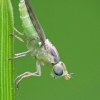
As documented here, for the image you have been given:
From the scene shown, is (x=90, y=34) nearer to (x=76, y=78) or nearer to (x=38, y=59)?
(x=76, y=78)

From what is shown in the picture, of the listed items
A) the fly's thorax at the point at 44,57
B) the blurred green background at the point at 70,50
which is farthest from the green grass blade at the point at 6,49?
the blurred green background at the point at 70,50

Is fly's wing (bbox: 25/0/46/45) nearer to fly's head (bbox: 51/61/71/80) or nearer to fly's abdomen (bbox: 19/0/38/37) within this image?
fly's abdomen (bbox: 19/0/38/37)

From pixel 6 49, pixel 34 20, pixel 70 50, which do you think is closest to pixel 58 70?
pixel 34 20

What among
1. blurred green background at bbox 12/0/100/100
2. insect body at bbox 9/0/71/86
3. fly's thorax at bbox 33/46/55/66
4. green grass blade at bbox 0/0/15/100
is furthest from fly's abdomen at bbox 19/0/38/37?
blurred green background at bbox 12/0/100/100

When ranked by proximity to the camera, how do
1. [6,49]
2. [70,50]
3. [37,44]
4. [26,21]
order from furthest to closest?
[70,50]
[37,44]
[26,21]
[6,49]

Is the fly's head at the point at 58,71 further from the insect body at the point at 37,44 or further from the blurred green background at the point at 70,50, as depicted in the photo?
the blurred green background at the point at 70,50

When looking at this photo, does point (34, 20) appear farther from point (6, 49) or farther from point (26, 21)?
point (6, 49)
